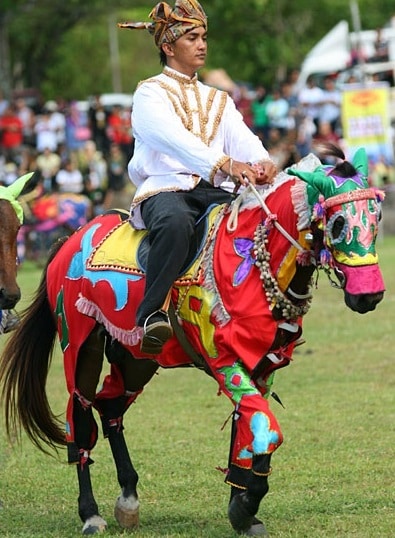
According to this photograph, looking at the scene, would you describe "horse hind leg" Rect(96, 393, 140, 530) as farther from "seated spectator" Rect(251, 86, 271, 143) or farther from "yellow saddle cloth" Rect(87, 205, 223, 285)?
"seated spectator" Rect(251, 86, 271, 143)

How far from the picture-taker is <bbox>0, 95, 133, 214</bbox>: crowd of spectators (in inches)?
957

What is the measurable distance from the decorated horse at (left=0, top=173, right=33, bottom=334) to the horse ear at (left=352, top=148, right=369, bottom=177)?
6.76 feet

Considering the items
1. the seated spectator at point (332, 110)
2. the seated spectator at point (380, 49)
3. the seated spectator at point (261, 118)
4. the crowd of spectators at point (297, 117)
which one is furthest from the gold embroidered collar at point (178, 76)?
the seated spectator at point (380, 49)

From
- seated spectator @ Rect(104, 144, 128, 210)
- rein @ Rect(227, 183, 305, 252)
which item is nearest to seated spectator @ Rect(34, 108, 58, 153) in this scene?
seated spectator @ Rect(104, 144, 128, 210)

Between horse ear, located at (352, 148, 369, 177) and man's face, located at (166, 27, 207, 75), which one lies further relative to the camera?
man's face, located at (166, 27, 207, 75)

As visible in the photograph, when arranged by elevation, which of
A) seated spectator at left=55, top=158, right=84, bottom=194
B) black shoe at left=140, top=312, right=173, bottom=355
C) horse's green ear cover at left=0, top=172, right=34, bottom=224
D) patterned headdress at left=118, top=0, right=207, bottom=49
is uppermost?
patterned headdress at left=118, top=0, right=207, bottom=49

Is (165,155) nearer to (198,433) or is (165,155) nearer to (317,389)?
(198,433)

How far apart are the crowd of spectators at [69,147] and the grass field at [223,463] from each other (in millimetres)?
12768

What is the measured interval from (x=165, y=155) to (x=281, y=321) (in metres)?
1.08

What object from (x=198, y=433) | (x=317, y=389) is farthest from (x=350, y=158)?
(x=317, y=389)

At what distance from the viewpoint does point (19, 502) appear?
7.20m

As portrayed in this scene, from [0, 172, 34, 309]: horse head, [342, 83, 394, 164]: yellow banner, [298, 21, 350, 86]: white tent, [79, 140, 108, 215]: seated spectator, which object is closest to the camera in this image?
[0, 172, 34, 309]: horse head

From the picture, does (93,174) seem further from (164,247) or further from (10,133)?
(164,247)

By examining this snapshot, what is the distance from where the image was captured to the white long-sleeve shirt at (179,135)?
6.20 meters
